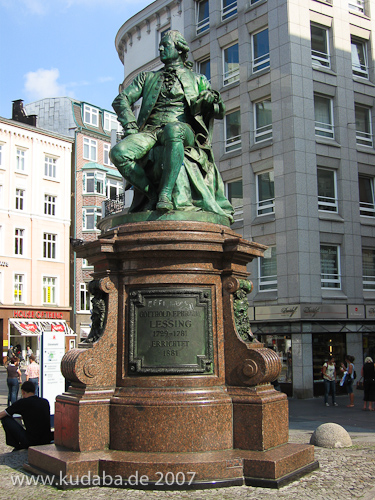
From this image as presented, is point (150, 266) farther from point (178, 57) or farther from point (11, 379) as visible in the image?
point (11, 379)

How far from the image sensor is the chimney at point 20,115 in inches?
2106

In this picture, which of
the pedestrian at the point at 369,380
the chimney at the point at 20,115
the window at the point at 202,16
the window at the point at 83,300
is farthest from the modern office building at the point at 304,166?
the chimney at the point at 20,115

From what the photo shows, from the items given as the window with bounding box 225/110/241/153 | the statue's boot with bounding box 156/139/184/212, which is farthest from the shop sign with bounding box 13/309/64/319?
the statue's boot with bounding box 156/139/184/212

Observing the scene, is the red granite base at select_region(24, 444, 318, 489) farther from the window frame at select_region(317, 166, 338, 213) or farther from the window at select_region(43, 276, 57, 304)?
the window at select_region(43, 276, 57, 304)

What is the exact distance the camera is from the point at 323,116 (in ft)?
89.3

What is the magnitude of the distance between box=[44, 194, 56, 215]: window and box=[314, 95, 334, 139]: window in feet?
99.4

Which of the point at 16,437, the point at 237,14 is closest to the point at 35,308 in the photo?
the point at 237,14

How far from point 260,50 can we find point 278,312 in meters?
12.0

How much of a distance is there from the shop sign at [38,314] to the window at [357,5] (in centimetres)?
3151

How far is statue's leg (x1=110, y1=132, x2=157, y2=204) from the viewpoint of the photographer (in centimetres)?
834

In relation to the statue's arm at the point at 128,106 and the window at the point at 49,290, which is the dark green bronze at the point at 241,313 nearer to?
the statue's arm at the point at 128,106

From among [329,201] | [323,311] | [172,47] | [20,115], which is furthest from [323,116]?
[20,115]

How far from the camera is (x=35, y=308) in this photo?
48.5 meters

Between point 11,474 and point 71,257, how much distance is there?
4749 cm
